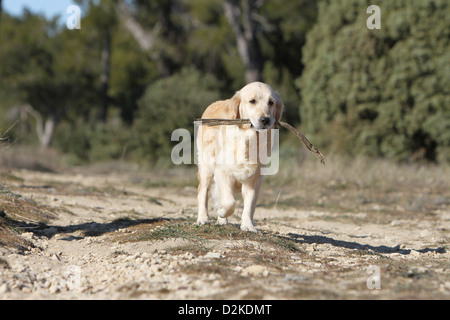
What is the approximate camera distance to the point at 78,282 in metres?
5.34

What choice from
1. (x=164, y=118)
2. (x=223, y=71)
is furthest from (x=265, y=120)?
(x=223, y=71)

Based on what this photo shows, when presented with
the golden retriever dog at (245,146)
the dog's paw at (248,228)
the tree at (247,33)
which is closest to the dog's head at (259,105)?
the golden retriever dog at (245,146)

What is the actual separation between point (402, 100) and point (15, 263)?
1710 cm

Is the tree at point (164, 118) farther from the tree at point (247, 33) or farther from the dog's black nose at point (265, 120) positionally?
the dog's black nose at point (265, 120)

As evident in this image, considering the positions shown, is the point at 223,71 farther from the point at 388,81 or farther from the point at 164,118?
the point at 388,81

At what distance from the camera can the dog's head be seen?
669 cm

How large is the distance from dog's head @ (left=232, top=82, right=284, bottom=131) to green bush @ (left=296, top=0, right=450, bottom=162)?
45.7ft

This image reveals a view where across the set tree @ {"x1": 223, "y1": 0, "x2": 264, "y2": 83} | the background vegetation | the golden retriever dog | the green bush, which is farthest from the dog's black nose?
tree @ {"x1": 223, "y1": 0, "x2": 264, "y2": 83}

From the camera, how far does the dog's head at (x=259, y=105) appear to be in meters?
6.69

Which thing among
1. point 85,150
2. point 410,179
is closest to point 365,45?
point 410,179

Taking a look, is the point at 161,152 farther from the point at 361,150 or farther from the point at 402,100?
the point at 402,100

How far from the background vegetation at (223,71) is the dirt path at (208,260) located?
552 cm

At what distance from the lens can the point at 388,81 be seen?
20.8 metres

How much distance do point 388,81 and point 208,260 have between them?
54.3ft
